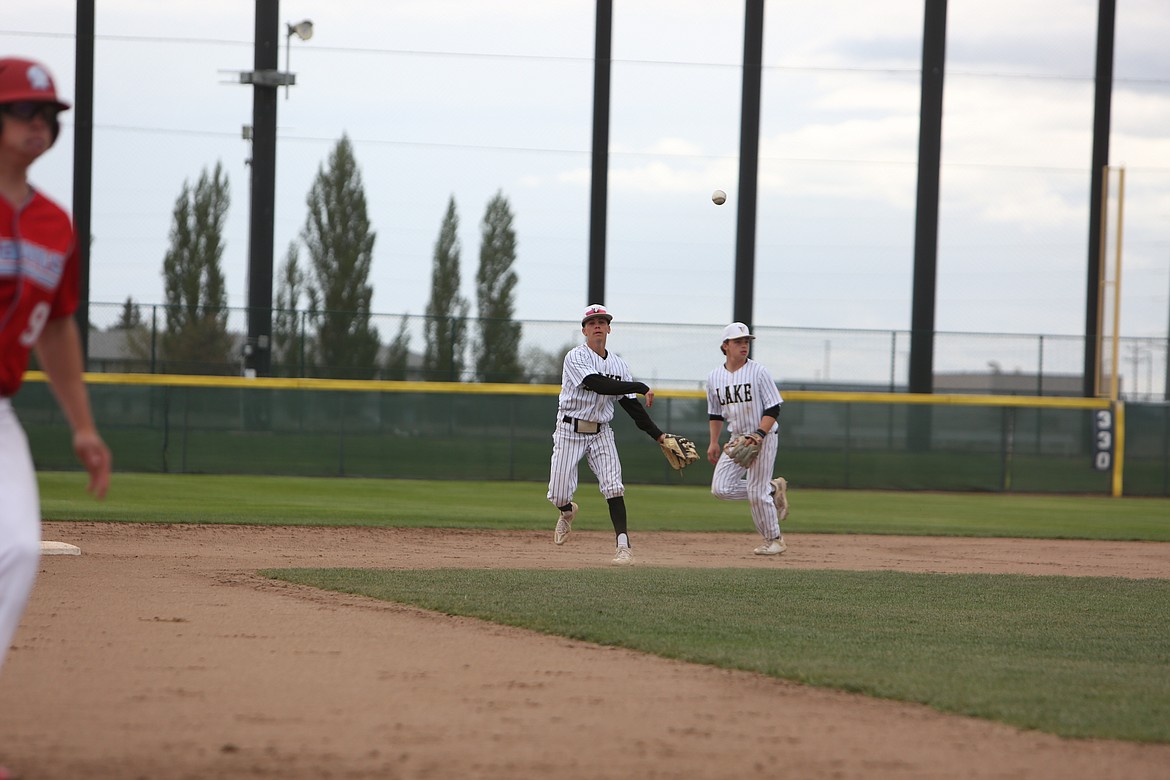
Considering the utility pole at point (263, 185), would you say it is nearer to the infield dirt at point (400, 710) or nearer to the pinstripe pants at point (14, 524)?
the infield dirt at point (400, 710)

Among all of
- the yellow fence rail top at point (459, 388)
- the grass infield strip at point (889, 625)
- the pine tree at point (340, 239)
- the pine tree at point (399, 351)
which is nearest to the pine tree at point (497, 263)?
the pine tree at point (340, 239)

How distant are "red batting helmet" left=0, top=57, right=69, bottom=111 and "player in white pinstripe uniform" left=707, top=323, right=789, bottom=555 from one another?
708cm

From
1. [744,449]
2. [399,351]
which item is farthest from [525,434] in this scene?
[744,449]

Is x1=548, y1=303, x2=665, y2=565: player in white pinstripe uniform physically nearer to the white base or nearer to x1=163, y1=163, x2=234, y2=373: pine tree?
the white base

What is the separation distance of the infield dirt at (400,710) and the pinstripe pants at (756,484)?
13.1 feet

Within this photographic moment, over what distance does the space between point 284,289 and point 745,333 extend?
30.4 meters

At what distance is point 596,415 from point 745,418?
1.40 metres

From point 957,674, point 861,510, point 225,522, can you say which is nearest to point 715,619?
point 957,674

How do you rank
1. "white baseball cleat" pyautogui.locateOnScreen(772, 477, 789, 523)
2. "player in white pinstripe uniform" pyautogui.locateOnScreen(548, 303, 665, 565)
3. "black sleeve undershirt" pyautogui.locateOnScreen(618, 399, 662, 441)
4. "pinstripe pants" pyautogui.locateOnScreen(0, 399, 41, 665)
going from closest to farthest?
"pinstripe pants" pyautogui.locateOnScreen(0, 399, 41, 665) < "player in white pinstripe uniform" pyautogui.locateOnScreen(548, 303, 665, 565) < "black sleeve undershirt" pyautogui.locateOnScreen(618, 399, 662, 441) < "white baseball cleat" pyautogui.locateOnScreen(772, 477, 789, 523)

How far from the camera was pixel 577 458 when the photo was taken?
9469mm

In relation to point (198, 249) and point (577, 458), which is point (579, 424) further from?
point (198, 249)

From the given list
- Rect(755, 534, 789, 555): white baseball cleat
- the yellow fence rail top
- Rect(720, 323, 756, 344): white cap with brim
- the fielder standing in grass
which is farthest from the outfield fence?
the fielder standing in grass

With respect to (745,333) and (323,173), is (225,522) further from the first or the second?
(323,173)

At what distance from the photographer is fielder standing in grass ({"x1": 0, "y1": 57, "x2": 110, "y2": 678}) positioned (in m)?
3.20
